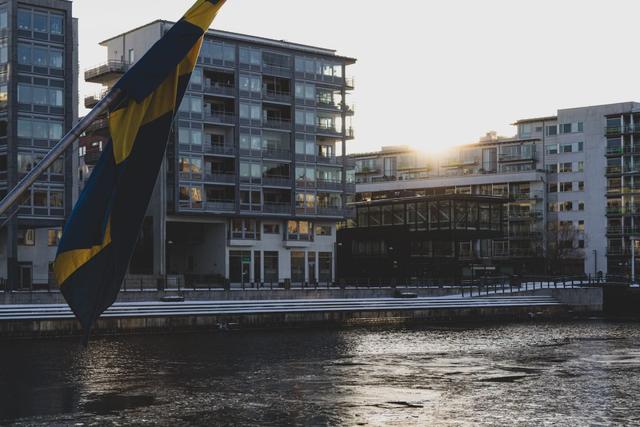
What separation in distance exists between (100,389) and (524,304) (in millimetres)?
50686

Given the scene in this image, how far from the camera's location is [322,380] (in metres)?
33.1

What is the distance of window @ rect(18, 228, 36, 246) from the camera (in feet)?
275

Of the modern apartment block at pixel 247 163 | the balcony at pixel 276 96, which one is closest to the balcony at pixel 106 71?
the modern apartment block at pixel 247 163

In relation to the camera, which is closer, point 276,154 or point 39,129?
point 39,129

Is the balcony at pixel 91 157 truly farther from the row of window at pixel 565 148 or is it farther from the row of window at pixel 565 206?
the row of window at pixel 565 148

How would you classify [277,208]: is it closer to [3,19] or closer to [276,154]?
[276,154]

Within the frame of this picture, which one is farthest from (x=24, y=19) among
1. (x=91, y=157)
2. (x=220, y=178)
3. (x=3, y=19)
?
(x=220, y=178)

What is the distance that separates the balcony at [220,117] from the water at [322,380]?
160 feet

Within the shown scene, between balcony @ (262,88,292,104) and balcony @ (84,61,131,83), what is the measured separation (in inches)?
558

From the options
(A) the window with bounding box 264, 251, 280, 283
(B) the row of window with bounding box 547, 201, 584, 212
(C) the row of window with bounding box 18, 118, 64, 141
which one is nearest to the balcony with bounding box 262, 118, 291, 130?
(A) the window with bounding box 264, 251, 280, 283

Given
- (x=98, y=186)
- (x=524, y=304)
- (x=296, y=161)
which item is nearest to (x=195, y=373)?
(x=98, y=186)

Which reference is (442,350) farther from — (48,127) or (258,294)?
(48,127)

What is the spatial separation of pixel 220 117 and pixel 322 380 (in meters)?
69.4

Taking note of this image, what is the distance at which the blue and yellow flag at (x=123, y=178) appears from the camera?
1201cm
